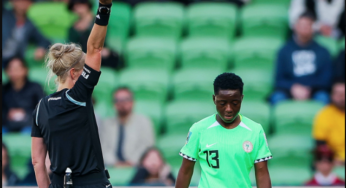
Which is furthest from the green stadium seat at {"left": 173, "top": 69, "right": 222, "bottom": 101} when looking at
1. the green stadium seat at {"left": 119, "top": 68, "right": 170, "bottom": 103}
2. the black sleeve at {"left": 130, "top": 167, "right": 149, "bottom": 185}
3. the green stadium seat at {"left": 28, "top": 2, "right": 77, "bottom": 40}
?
the green stadium seat at {"left": 28, "top": 2, "right": 77, "bottom": 40}

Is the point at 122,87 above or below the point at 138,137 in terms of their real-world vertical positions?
above

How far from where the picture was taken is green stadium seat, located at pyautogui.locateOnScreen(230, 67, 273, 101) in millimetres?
6312

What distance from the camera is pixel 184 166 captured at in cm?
288

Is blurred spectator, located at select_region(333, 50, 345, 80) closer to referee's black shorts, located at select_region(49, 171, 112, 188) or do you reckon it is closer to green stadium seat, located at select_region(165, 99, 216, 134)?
green stadium seat, located at select_region(165, 99, 216, 134)

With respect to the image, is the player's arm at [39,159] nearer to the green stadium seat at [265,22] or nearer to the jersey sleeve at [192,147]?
A: the jersey sleeve at [192,147]

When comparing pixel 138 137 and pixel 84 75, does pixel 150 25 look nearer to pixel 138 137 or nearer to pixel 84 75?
pixel 138 137

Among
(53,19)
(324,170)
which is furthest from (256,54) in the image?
(53,19)

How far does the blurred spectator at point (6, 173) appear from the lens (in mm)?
5695

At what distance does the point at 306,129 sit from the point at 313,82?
0.65 metres

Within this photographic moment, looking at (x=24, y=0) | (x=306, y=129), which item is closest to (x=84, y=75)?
(x=306, y=129)

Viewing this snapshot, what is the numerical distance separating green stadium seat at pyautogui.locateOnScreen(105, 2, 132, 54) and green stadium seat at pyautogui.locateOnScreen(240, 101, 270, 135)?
2.00 m

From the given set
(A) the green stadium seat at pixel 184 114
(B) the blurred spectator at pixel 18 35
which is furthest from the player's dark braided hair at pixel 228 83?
(B) the blurred spectator at pixel 18 35

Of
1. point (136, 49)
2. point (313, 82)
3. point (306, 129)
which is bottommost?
point (306, 129)

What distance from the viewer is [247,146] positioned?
277 centimetres
